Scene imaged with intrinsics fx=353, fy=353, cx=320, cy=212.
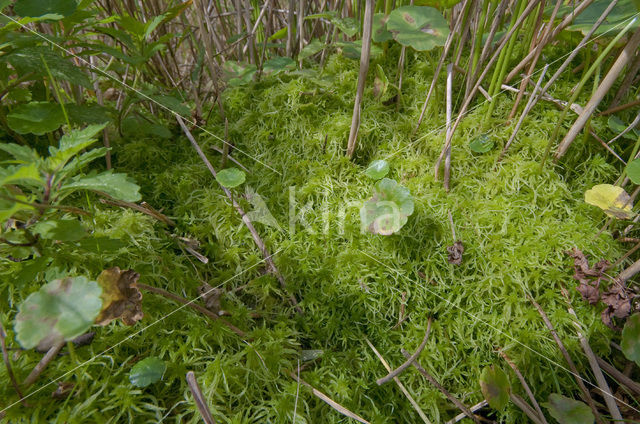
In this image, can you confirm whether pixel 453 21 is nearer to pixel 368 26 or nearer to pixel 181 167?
pixel 368 26

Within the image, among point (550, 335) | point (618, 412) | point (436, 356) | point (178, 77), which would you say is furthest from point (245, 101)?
point (618, 412)

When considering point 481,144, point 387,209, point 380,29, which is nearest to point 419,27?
point 380,29

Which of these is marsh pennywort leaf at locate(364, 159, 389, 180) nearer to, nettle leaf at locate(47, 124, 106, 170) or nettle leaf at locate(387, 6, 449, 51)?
nettle leaf at locate(387, 6, 449, 51)

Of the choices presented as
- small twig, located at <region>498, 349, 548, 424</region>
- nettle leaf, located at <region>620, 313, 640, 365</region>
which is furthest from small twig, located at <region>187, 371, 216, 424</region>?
nettle leaf, located at <region>620, 313, 640, 365</region>

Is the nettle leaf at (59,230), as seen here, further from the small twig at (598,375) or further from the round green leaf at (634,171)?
the round green leaf at (634,171)

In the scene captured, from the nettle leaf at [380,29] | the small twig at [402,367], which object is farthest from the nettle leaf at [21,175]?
the nettle leaf at [380,29]

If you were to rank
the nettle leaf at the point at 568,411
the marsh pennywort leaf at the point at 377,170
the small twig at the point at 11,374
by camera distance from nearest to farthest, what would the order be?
the small twig at the point at 11,374 < the nettle leaf at the point at 568,411 < the marsh pennywort leaf at the point at 377,170
